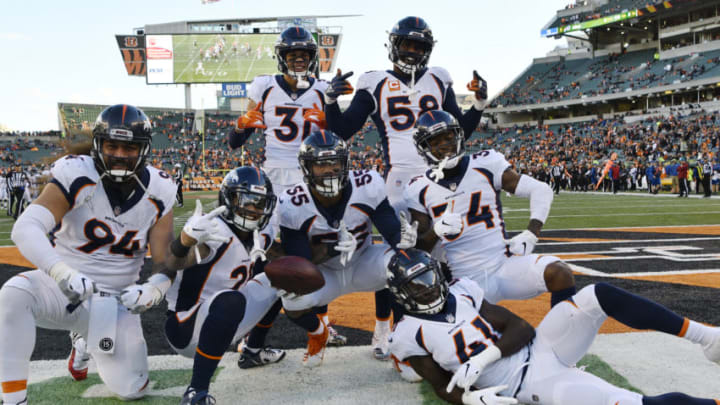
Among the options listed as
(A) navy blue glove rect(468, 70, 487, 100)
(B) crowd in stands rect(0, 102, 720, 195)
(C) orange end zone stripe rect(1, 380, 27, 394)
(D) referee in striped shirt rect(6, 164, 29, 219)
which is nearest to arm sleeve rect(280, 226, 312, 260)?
(C) orange end zone stripe rect(1, 380, 27, 394)

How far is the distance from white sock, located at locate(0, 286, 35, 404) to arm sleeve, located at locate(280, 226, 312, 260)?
1.47 meters

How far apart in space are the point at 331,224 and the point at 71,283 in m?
1.58

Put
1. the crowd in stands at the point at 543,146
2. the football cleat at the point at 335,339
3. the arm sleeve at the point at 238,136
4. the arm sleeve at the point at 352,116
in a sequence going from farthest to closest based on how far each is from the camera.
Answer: the crowd in stands at the point at 543,146
the arm sleeve at the point at 238,136
the arm sleeve at the point at 352,116
the football cleat at the point at 335,339

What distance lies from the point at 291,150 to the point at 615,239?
6.59 meters

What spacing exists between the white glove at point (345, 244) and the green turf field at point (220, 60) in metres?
35.3

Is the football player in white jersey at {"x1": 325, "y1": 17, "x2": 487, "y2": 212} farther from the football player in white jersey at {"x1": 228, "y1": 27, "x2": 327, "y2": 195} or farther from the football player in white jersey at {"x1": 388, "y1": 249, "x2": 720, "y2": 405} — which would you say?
the football player in white jersey at {"x1": 388, "y1": 249, "x2": 720, "y2": 405}

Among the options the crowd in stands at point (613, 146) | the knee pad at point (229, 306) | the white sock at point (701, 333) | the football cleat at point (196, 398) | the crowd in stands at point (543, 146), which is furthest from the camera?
the crowd in stands at point (543, 146)

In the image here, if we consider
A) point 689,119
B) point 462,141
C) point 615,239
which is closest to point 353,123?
point 462,141

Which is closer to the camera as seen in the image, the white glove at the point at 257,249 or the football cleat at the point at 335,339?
the white glove at the point at 257,249

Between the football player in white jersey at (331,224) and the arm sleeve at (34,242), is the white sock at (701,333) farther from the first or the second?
the arm sleeve at (34,242)

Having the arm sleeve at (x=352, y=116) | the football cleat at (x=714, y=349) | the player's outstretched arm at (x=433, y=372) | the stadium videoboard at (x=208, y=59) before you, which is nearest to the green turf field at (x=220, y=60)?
the stadium videoboard at (x=208, y=59)

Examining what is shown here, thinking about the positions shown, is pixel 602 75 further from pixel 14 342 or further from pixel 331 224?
pixel 14 342

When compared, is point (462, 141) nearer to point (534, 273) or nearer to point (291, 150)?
point (534, 273)

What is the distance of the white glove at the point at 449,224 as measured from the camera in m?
3.23
